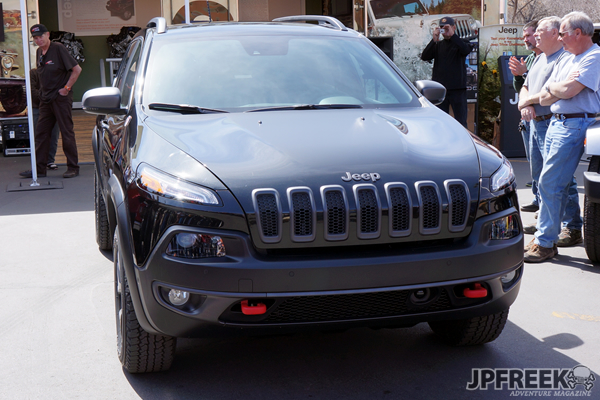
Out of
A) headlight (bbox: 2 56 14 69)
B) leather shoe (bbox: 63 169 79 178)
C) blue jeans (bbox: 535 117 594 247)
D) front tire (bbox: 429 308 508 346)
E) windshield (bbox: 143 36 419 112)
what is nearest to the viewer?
front tire (bbox: 429 308 508 346)

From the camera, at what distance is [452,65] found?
9.99m

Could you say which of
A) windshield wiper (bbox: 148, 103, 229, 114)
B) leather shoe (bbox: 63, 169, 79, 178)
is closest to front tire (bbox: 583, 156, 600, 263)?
windshield wiper (bbox: 148, 103, 229, 114)

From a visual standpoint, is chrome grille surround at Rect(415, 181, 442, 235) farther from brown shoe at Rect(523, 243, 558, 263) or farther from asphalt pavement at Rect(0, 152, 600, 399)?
brown shoe at Rect(523, 243, 558, 263)

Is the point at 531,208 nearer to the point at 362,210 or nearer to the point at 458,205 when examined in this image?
the point at 458,205

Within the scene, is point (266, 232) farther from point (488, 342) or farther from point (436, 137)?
point (488, 342)

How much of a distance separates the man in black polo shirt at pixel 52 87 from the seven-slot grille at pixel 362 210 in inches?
289

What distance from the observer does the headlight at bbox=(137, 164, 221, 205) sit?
262cm

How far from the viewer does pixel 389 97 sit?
3.81 metres

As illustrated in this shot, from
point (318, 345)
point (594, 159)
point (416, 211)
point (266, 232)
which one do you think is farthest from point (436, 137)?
point (594, 159)

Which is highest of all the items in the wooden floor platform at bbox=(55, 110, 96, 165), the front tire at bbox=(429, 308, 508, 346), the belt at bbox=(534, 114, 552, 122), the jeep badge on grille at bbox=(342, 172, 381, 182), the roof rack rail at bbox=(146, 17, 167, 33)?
the roof rack rail at bbox=(146, 17, 167, 33)

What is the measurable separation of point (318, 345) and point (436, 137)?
1230mm

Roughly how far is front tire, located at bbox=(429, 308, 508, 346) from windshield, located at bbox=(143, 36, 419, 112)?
1208mm

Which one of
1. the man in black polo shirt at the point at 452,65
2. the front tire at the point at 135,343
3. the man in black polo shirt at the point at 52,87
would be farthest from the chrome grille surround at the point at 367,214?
the man in black polo shirt at the point at 452,65

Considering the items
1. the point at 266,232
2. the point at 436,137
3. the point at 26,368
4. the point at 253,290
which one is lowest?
the point at 26,368
